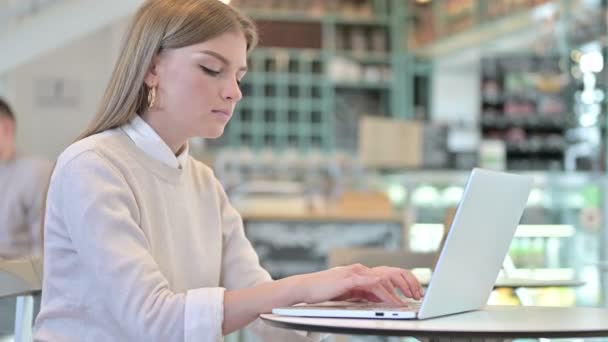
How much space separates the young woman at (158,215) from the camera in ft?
5.05

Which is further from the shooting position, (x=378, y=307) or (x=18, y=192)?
(x=18, y=192)

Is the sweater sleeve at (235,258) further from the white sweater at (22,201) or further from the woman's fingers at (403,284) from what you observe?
the white sweater at (22,201)

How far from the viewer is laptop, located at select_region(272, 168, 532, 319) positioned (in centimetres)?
140

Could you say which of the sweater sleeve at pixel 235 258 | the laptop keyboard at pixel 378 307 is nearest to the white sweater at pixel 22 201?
the sweater sleeve at pixel 235 258

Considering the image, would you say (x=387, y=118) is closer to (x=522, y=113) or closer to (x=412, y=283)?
(x=522, y=113)

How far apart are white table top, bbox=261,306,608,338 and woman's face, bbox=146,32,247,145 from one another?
43cm

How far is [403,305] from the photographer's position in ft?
5.24

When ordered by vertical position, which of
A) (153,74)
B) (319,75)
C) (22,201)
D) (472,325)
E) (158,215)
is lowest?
(22,201)

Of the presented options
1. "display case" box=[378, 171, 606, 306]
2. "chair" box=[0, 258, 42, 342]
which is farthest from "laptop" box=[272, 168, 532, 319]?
"display case" box=[378, 171, 606, 306]

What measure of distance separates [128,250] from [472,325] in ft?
1.75

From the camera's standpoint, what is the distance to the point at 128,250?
1.57m

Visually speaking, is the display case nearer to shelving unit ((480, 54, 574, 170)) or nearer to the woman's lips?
shelving unit ((480, 54, 574, 170))

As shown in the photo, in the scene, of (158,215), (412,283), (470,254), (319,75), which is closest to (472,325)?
(470,254)

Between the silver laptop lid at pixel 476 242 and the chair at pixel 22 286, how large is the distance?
2.96 ft
